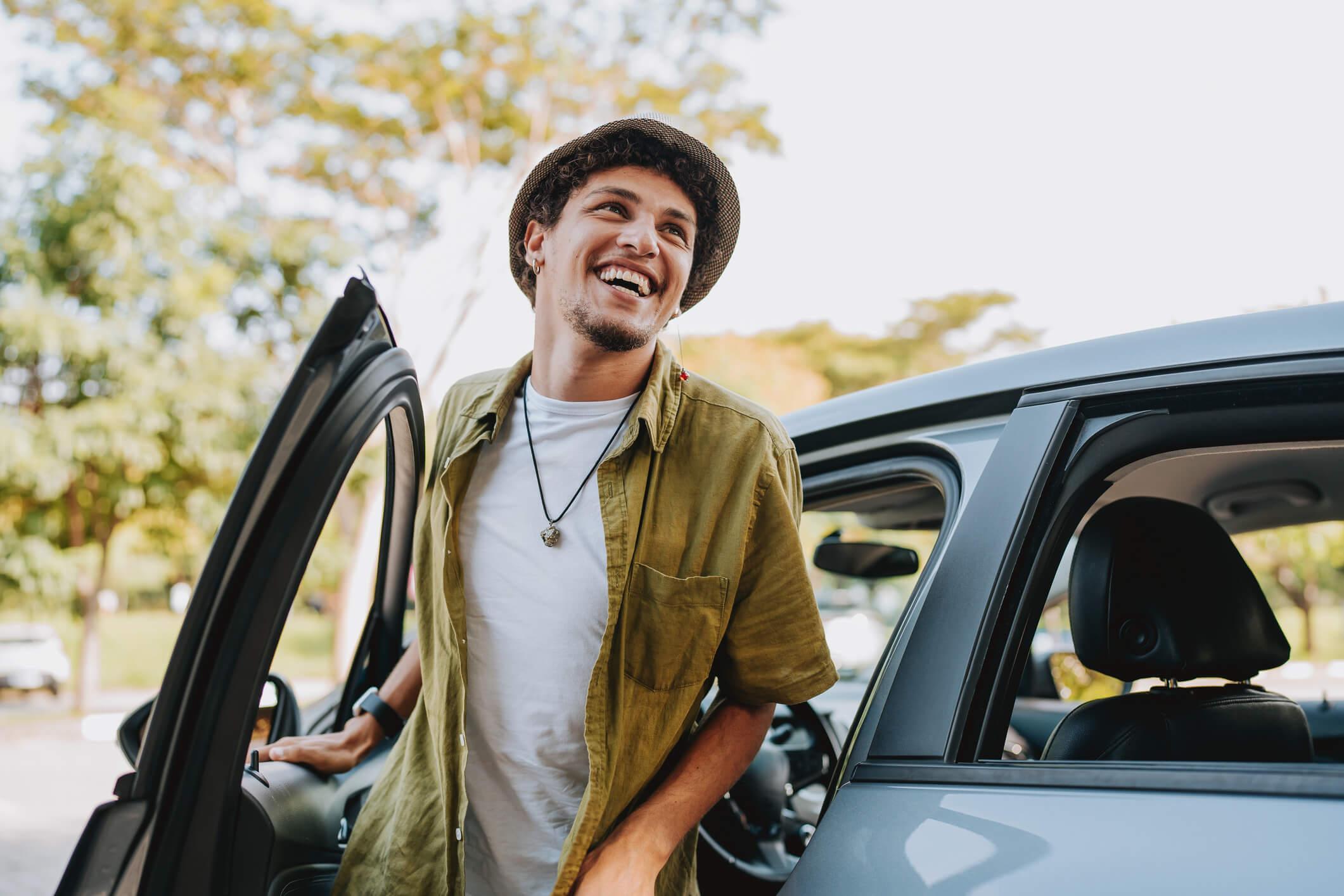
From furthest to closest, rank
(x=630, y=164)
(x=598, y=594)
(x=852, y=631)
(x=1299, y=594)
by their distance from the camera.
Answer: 1. (x=1299, y=594)
2. (x=852, y=631)
3. (x=630, y=164)
4. (x=598, y=594)

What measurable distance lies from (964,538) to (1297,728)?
1065 millimetres

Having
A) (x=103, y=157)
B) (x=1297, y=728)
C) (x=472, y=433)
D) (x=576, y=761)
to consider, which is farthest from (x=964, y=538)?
(x=103, y=157)

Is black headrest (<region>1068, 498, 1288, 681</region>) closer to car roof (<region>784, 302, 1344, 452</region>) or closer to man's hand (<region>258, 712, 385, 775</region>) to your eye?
car roof (<region>784, 302, 1344, 452</region>)

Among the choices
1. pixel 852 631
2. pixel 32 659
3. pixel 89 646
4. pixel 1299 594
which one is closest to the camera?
pixel 852 631

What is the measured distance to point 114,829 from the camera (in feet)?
3.76

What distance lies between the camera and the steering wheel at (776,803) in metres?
2.45

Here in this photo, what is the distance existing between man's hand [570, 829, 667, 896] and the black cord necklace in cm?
45

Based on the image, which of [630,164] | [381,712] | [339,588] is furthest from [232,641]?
[339,588]

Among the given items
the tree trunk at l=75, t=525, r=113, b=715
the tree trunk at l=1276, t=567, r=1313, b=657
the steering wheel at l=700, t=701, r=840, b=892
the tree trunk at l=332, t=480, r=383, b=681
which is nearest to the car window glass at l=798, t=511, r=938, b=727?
the steering wheel at l=700, t=701, r=840, b=892

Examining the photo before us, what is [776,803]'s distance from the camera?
2635 mm

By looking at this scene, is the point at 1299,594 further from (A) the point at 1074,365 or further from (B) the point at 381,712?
(B) the point at 381,712

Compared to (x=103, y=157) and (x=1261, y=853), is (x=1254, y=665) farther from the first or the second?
(x=103, y=157)

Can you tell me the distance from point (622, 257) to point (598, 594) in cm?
56

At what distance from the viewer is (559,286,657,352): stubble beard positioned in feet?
5.91
